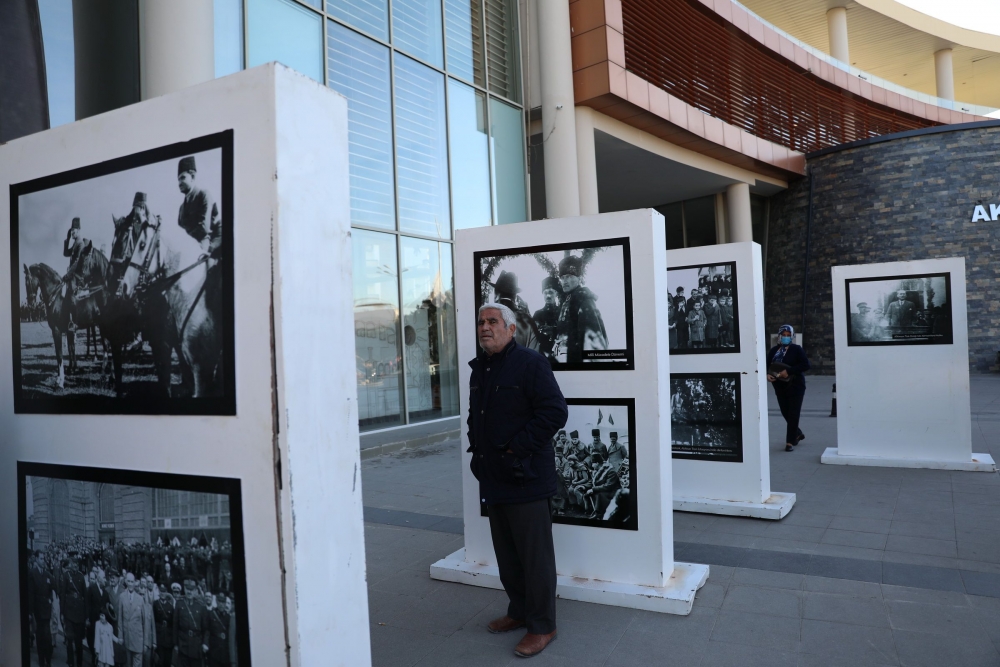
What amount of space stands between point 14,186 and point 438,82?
35.2ft

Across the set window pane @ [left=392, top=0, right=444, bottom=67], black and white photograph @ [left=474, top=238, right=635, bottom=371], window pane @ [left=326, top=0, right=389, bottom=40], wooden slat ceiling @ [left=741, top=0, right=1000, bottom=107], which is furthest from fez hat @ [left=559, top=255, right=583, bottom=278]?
wooden slat ceiling @ [left=741, top=0, right=1000, bottom=107]

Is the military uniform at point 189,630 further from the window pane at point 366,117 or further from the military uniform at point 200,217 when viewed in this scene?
the window pane at point 366,117

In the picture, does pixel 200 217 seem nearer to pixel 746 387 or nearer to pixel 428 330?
pixel 746 387

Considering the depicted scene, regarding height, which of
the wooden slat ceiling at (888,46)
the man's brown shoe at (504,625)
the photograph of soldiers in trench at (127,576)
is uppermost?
the wooden slat ceiling at (888,46)

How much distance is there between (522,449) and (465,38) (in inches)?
461

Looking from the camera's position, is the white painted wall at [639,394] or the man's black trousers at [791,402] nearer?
the white painted wall at [639,394]

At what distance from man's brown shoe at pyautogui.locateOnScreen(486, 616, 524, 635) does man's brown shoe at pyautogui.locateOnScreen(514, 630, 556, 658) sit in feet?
0.72

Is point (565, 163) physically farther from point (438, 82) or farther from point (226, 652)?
point (226, 652)

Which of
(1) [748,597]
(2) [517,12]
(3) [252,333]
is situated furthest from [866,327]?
(2) [517,12]

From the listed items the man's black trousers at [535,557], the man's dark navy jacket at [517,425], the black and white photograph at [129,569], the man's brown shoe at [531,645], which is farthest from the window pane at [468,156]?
the black and white photograph at [129,569]

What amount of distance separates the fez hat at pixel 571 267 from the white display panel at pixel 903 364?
5419 mm

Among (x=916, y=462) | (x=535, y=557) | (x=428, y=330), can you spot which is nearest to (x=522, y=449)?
(x=535, y=557)

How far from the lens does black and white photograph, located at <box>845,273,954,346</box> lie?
830cm

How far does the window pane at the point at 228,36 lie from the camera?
29.0 feet
